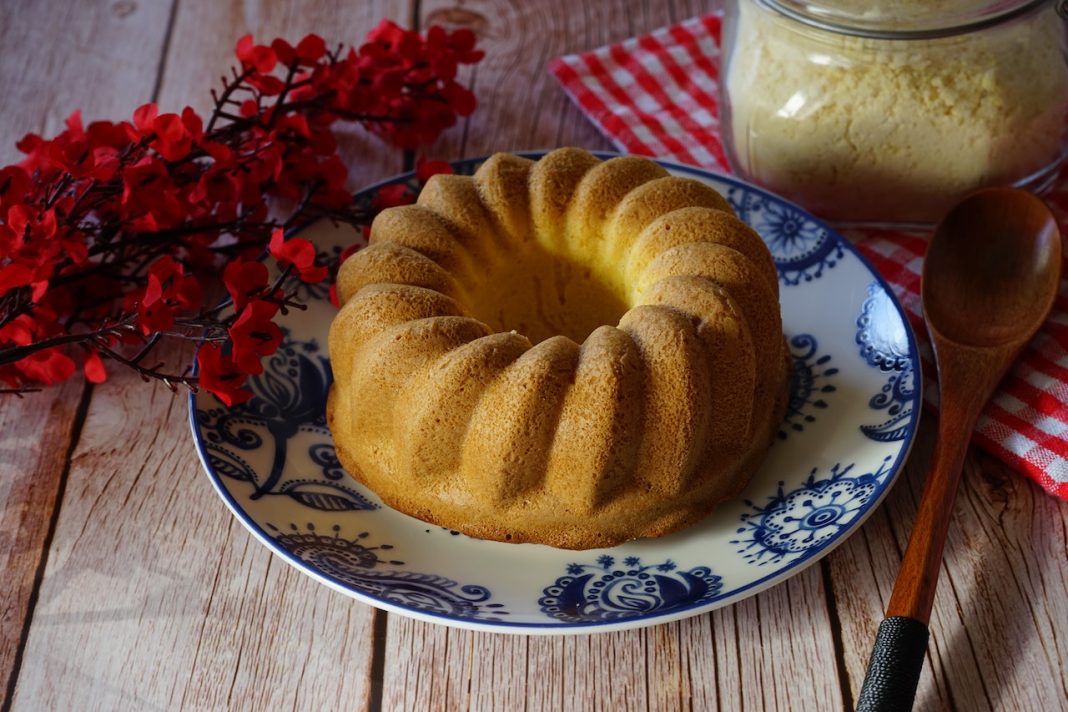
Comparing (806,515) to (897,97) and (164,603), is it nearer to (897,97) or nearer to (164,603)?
(897,97)

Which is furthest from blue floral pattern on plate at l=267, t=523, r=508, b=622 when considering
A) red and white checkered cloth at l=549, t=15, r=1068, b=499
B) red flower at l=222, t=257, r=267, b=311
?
red and white checkered cloth at l=549, t=15, r=1068, b=499

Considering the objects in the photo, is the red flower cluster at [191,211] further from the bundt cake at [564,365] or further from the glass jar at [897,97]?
the glass jar at [897,97]

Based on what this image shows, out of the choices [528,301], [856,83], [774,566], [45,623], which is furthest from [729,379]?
[45,623]

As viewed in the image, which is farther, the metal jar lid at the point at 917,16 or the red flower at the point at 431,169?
the red flower at the point at 431,169

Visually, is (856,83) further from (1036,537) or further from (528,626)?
(528,626)

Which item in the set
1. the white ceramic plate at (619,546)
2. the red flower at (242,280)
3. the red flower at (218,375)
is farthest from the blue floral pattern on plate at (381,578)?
the red flower at (242,280)

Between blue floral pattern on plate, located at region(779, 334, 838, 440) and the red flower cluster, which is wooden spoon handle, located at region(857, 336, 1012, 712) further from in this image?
the red flower cluster
